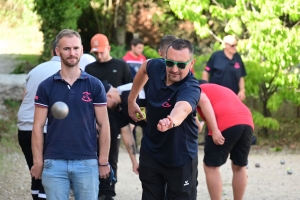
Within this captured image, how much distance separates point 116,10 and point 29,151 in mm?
16604

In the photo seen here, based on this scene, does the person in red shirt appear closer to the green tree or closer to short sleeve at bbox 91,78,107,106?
short sleeve at bbox 91,78,107,106

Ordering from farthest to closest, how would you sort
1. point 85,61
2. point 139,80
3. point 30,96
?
point 85,61
point 30,96
point 139,80

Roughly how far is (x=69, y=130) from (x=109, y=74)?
332cm

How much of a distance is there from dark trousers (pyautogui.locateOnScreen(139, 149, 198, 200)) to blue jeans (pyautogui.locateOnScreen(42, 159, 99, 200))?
1.93 feet

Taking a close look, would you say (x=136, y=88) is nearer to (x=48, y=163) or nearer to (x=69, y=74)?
(x=69, y=74)

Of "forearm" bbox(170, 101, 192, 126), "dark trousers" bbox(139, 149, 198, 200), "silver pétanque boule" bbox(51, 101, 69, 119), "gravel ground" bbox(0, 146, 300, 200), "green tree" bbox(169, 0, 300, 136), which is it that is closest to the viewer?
"silver pétanque boule" bbox(51, 101, 69, 119)

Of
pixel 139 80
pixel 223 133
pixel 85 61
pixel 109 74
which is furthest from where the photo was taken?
pixel 85 61

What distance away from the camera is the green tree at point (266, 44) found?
13.1 m

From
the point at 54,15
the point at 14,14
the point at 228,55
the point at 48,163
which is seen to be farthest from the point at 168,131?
the point at 14,14

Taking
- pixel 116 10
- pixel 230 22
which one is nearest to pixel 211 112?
pixel 230 22

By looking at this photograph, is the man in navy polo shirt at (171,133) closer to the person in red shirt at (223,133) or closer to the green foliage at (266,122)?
the person in red shirt at (223,133)

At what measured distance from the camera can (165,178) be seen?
6031 millimetres

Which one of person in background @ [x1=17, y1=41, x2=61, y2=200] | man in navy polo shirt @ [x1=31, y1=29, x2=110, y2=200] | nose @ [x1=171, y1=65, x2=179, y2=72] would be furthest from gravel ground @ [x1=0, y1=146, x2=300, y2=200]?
nose @ [x1=171, y1=65, x2=179, y2=72]

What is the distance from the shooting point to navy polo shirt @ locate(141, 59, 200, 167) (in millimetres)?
5734
